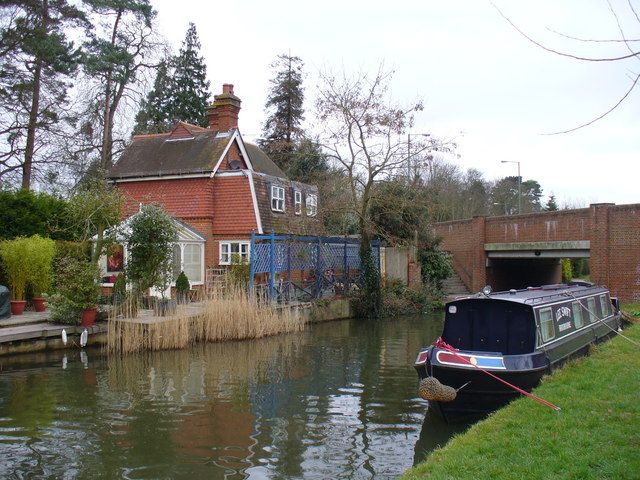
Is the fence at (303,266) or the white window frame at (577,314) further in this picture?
the fence at (303,266)

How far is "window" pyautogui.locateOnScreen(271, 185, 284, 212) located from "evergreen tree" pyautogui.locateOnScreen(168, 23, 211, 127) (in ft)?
63.8

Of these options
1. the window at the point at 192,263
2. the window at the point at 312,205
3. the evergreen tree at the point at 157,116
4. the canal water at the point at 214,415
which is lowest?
the canal water at the point at 214,415

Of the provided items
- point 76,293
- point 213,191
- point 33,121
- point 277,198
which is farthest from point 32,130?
point 76,293

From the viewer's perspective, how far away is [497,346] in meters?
11.0

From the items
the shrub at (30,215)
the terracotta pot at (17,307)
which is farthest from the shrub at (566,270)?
the terracotta pot at (17,307)

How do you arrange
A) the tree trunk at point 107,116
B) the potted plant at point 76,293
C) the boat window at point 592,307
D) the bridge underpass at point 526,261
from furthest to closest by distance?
the tree trunk at point 107,116 < the bridge underpass at point 526,261 < the potted plant at point 76,293 < the boat window at point 592,307

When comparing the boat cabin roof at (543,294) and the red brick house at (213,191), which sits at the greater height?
the red brick house at (213,191)

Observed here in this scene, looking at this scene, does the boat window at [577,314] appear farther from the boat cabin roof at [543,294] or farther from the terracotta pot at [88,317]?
the terracotta pot at [88,317]

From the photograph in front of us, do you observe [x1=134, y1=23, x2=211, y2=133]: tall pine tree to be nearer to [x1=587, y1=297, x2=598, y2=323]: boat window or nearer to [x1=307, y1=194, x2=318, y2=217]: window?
[x1=307, y1=194, x2=318, y2=217]: window

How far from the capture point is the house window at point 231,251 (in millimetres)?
24359

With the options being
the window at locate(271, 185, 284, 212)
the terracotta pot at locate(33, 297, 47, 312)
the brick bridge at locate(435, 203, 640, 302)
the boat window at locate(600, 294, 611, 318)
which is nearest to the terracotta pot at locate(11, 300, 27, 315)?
the terracotta pot at locate(33, 297, 47, 312)

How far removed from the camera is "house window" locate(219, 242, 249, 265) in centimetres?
2436

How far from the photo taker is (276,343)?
17953mm

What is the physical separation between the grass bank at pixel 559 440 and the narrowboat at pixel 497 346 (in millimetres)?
592
